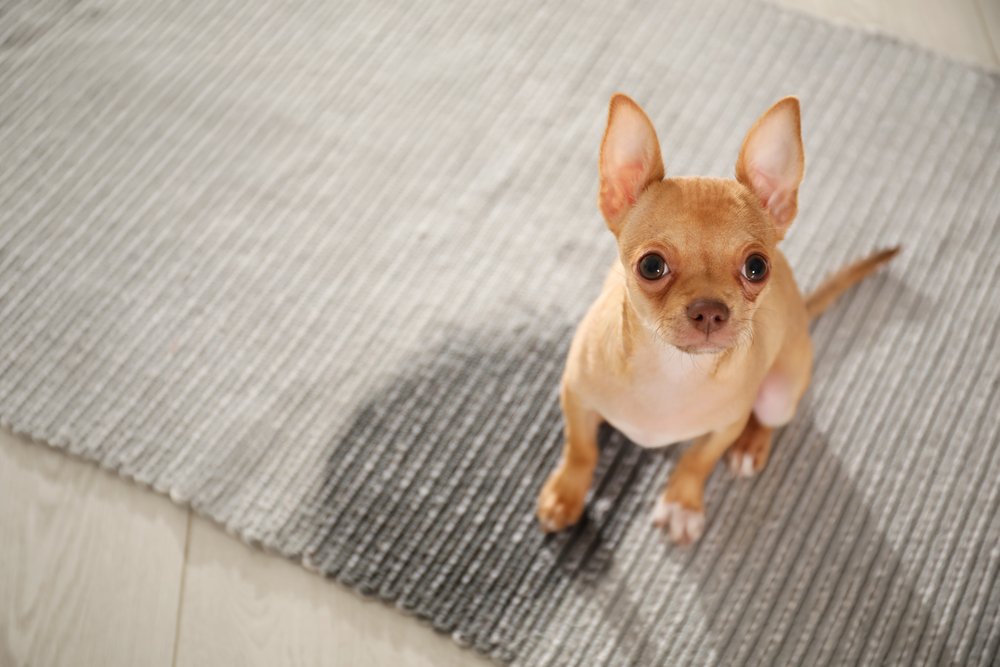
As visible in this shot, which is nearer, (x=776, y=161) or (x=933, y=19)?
(x=776, y=161)

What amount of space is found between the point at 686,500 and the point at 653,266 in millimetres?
638

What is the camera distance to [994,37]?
Result: 205 cm

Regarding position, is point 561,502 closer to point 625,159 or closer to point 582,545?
point 582,545

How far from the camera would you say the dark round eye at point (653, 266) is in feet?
3.26

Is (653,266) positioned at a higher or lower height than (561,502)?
higher

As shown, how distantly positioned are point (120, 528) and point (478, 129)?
4.22 feet

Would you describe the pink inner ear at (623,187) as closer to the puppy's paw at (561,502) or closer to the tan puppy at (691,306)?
the tan puppy at (691,306)

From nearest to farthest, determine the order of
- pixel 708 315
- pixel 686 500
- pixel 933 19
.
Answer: pixel 708 315
pixel 686 500
pixel 933 19

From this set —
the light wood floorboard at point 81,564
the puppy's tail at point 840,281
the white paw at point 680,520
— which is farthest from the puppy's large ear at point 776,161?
the light wood floorboard at point 81,564

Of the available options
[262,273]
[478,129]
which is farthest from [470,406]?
[478,129]

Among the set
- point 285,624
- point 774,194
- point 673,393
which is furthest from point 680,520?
point 285,624

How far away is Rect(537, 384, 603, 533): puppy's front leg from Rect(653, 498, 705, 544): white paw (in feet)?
0.52

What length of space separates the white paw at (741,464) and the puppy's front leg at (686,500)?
0.09 m

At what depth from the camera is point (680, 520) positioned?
1.45m
